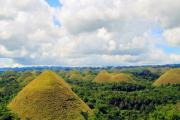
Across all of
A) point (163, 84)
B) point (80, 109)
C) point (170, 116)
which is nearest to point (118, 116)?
point (80, 109)

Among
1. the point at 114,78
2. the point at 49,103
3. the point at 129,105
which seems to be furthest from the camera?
the point at 114,78

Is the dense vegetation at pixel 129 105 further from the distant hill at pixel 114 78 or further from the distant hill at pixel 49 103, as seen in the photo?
the distant hill at pixel 114 78

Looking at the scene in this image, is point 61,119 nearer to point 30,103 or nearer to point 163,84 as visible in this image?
point 30,103

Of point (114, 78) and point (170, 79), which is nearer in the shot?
point (170, 79)

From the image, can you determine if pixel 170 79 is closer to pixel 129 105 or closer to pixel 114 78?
pixel 114 78

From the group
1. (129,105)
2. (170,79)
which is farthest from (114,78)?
(129,105)

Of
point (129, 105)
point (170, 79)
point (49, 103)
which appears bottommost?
point (129, 105)

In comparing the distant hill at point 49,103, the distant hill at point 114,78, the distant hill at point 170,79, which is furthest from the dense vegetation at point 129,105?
the distant hill at point 114,78

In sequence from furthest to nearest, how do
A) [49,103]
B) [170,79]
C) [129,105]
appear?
[170,79], [129,105], [49,103]

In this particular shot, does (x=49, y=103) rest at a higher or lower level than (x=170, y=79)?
lower
